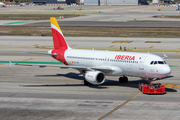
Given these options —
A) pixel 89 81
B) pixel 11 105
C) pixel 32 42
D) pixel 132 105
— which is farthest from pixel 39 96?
pixel 32 42

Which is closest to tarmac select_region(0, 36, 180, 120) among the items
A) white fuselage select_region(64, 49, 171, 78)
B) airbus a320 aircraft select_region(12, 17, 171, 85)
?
airbus a320 aircraft select_region(12, 17, 171, 85)

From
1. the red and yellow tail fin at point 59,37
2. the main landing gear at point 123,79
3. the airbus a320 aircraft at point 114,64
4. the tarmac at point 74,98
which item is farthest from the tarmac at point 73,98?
the red and yellow tail fin at point 59,37

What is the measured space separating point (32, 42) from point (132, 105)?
5968 cm

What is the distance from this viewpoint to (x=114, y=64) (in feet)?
132

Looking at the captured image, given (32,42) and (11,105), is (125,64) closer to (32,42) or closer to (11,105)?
(11,105)

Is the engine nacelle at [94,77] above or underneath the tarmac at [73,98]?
above

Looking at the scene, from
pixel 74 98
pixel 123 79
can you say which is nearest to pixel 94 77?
pixel 74 98

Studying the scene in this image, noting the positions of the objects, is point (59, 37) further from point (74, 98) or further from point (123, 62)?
point (74, 98)

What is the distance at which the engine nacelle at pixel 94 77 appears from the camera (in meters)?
38.4

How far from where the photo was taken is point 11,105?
32094 millimetres

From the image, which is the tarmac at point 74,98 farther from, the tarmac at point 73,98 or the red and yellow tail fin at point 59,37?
the red and yellow tail fin at point 59,37

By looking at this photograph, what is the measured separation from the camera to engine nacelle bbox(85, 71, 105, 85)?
126ft

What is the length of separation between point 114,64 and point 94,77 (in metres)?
3.64

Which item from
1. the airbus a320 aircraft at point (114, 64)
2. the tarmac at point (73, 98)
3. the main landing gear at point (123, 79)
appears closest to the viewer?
the tarmac at point (73, 98)
